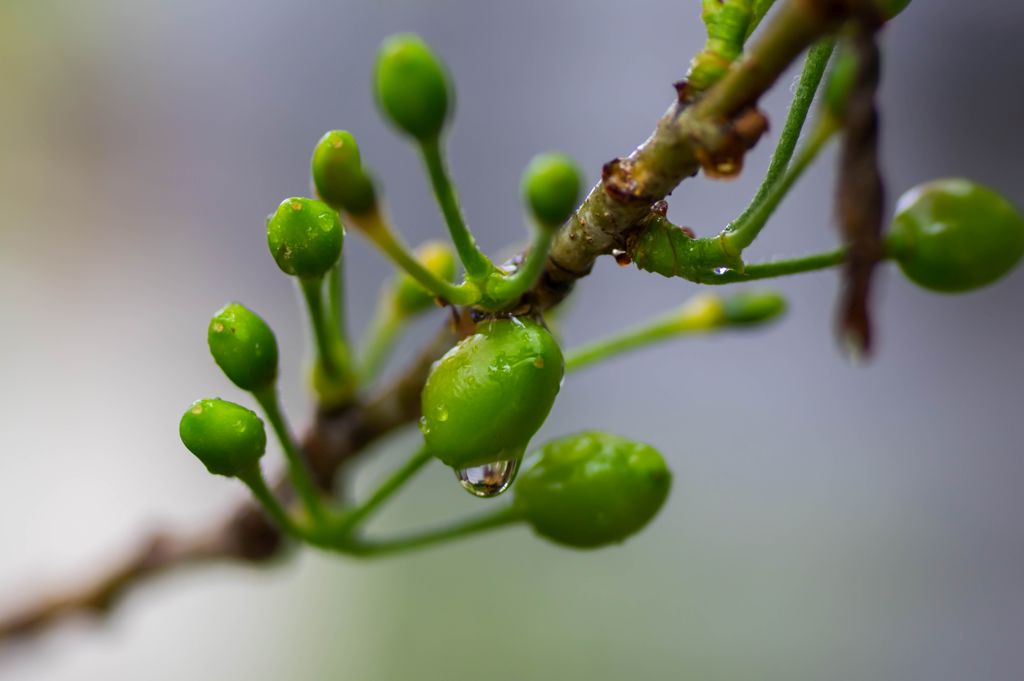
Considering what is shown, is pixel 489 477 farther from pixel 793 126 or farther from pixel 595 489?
pixel 793 126

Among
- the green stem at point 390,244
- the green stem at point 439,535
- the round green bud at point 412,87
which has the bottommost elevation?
the green stem at point 439,535

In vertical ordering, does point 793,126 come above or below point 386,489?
above

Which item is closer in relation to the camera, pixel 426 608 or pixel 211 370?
pixel 426 608

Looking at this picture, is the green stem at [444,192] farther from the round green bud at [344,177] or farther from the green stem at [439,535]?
the green stem at [439,535]

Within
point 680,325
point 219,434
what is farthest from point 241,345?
point 680,325

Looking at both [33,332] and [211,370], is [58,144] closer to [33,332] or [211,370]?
[33,332]

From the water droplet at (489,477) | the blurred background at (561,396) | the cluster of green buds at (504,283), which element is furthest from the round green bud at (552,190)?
the blurred background at (561,396)

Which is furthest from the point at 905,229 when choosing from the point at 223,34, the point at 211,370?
the point at 223,34
